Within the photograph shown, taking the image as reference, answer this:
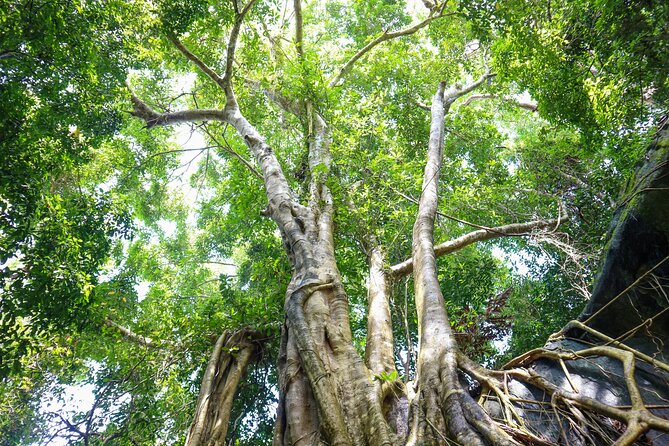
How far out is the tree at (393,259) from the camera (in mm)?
2736

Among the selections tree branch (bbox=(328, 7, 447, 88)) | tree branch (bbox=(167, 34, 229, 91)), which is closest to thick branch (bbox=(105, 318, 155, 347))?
tree branch (bbox=(167, 34, 229, 91))

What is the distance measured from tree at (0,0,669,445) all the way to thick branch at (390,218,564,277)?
0.03 m

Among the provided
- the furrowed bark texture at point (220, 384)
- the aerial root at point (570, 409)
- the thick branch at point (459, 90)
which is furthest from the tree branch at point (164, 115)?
the aerial root at point (570, 409)

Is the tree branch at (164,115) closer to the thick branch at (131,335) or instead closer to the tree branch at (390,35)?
the tree branch at (390,35)

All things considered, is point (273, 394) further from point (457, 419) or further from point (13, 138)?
point (13, 138)

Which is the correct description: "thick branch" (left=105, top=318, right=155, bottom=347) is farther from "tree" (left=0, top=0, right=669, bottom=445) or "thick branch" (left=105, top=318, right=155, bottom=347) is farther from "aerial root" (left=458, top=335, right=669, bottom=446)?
"aerial root" (left=458, top=335, right=669, bottom=446)

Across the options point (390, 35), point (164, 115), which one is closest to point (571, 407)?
point (390, 35)

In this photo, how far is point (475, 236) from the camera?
16.8 feet

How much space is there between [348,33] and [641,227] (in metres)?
10.2

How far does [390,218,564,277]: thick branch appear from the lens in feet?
15.9

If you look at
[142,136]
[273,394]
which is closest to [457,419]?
[273,394]

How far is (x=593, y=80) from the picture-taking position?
4539 millimetres

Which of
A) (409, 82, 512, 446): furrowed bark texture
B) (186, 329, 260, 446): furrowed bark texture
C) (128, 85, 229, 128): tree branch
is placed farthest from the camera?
(128, 85, 229, 128): tree branch

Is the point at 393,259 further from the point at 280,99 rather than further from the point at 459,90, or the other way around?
the point at 459,90
